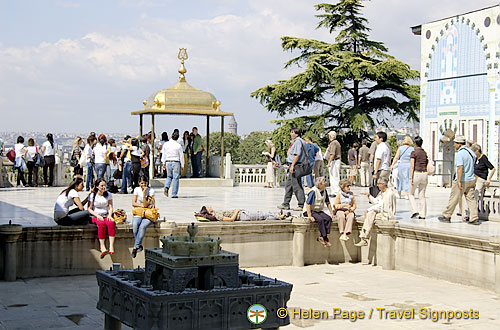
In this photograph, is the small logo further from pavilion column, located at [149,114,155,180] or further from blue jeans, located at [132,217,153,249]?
pavilion column, located at [149,114,155,180]

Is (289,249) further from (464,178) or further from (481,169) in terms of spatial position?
(481,169)

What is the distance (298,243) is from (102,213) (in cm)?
344

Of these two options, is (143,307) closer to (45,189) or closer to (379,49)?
(45,189)

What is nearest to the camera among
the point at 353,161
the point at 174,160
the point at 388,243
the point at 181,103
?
the point at 388,243

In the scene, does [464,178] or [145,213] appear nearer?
[145,213]

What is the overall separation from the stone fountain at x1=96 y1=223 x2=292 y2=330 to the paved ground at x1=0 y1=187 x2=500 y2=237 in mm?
5691

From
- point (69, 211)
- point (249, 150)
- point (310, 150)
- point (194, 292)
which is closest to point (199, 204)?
point (310, 150)

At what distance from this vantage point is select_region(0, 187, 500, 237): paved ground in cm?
1345

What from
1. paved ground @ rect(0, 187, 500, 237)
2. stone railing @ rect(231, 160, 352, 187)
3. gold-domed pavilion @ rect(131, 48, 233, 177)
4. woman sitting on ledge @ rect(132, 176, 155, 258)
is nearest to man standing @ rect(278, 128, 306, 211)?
paved ground @ rect(0, 187, 500, 237)

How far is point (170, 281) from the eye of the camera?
6.70 metres

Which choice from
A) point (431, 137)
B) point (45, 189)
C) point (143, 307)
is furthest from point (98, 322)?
point (431, 137)

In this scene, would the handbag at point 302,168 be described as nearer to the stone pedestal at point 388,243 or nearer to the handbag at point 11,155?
the stone pedestal at point 388,243

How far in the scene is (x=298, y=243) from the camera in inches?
529

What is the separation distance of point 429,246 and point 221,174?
534 inches
